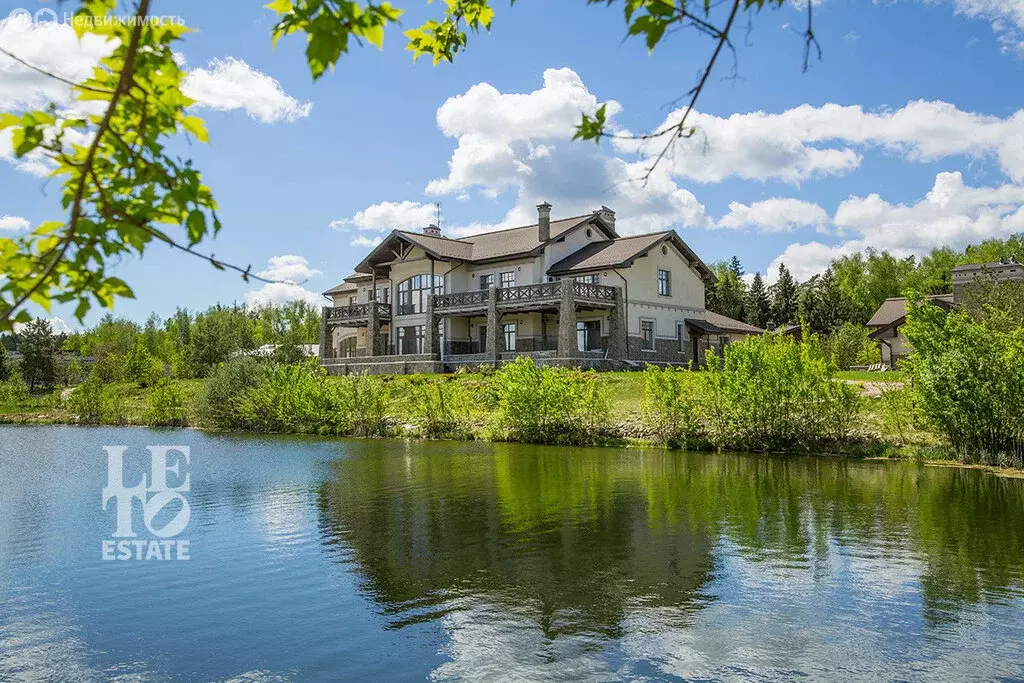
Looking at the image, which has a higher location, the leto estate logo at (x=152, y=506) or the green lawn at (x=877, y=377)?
the green lawn at (x=877, y=377)

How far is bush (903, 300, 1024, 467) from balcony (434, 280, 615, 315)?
61.5 ft

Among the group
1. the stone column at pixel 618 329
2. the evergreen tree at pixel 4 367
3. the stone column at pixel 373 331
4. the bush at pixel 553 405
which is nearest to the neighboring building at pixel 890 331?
the stone column at pixel 618 329

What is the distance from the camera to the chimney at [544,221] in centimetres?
3944

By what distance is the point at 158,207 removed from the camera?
8.45 ft

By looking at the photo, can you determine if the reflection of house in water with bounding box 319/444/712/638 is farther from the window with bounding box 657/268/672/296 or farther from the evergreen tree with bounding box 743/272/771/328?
the evergreen tree with bounding box 743/272/771/328

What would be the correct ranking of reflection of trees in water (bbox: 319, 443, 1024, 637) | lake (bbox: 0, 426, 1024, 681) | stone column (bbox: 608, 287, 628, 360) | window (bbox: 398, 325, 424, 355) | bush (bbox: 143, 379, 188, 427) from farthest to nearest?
window (bbox: 398, 325, 424, 355)
stone column (bbox: 608, 287, 628, 360)
bush (bbox: 143, 379, 188, 427)
reflection of trees in water (bbox: 319, 443, 1024, 637)
lake (bbox: 0, 426, 1024, 681)

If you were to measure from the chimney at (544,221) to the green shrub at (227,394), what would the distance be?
15465mm

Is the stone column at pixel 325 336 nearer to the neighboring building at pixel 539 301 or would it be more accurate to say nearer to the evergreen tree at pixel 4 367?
the neighboring building at pixel 539 301

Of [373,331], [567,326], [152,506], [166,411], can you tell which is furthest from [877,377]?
[166,411]

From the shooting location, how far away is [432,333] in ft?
134

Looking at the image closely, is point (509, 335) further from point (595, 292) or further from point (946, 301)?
point (946, 301)

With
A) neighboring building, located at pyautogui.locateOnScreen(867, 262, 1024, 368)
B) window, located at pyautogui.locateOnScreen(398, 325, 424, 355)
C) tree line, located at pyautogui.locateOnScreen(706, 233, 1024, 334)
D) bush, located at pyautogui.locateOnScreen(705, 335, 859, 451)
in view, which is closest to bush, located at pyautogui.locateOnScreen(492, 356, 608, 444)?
bush, located at pyautogui.locateOnScreen(705, 335, 859, 451)

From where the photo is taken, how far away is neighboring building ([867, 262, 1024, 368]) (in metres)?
34.2

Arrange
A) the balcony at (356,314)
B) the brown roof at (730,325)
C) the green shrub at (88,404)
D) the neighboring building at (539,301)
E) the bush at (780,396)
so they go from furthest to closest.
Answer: the balcony at (356,314) < the brown roof at (730,325) < the neighboring building at (539,301) < the green shrub at (88,404) < the bush at (780,396)
